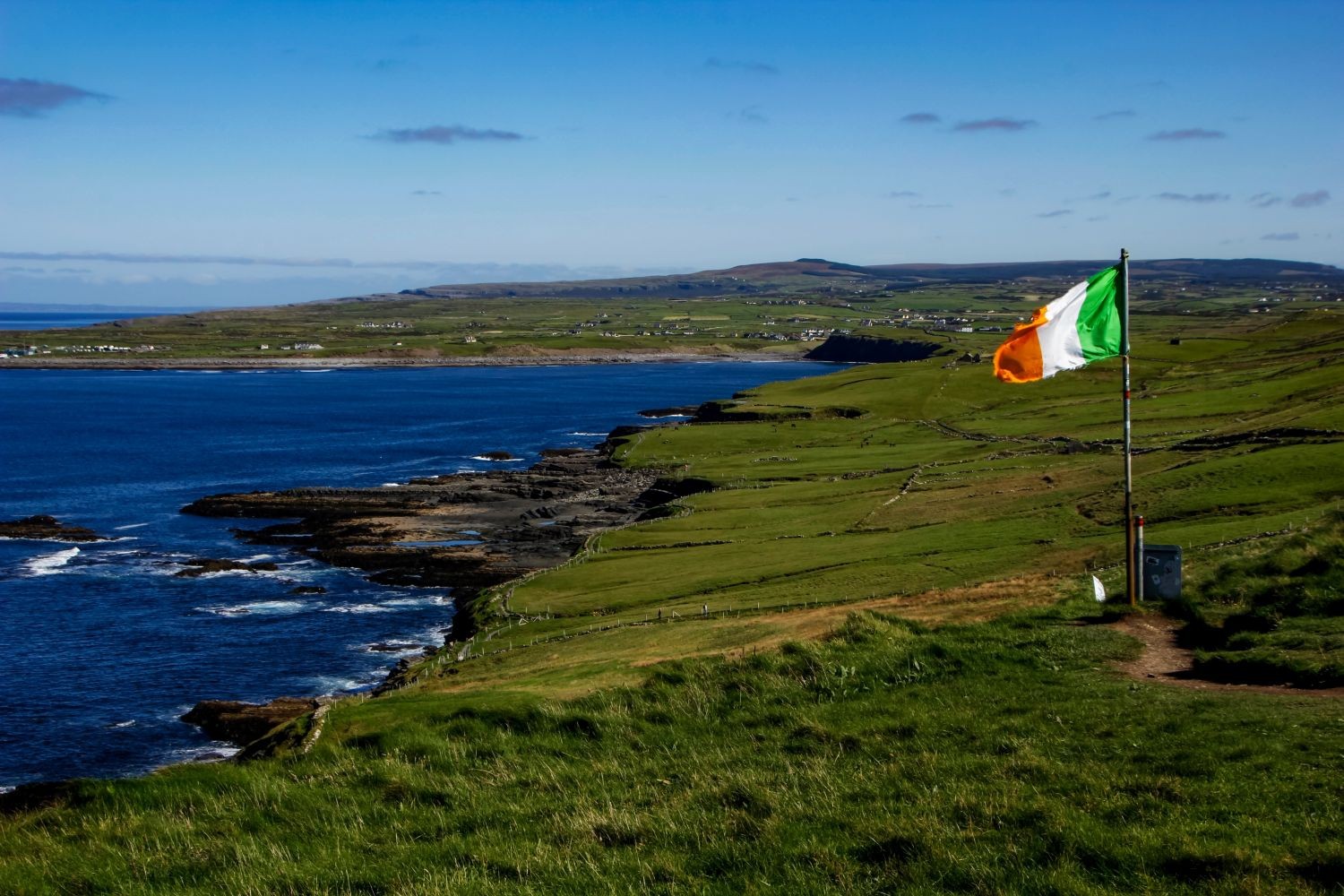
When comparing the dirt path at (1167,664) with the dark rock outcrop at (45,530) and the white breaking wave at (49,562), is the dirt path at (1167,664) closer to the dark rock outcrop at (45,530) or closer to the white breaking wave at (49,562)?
the white breaking wave at (49,562)

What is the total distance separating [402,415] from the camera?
171 metres

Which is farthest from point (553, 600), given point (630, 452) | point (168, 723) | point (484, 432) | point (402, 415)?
point (402, 415)

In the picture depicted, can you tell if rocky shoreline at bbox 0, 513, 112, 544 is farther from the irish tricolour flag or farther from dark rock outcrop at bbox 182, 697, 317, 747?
the irish tricolour flag

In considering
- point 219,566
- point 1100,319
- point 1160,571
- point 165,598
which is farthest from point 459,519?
point 1100,319

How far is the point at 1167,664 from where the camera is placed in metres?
21.2

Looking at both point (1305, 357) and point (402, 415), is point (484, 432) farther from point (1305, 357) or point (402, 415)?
point (1305, 357)

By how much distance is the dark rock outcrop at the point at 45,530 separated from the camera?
85.0 metres

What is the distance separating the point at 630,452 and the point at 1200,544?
8110 cm

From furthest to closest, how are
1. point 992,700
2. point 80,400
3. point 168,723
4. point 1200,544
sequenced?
point 80,400, point 168,723, point 1200,544, point 992,700

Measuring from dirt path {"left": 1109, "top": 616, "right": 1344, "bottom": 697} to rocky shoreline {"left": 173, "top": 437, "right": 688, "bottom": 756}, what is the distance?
121 feet

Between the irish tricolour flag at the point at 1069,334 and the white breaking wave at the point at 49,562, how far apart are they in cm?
6763

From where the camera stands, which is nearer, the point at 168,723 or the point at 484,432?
the point at 168,723

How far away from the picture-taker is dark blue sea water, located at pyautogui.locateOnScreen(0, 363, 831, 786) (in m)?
47.9

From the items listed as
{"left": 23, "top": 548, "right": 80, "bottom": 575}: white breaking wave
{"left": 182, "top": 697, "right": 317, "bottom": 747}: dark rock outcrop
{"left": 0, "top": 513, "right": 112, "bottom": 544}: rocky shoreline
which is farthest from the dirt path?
{"left": 0, "top": 513, "right": 112, "bottom": 544}: rocky shoreline
